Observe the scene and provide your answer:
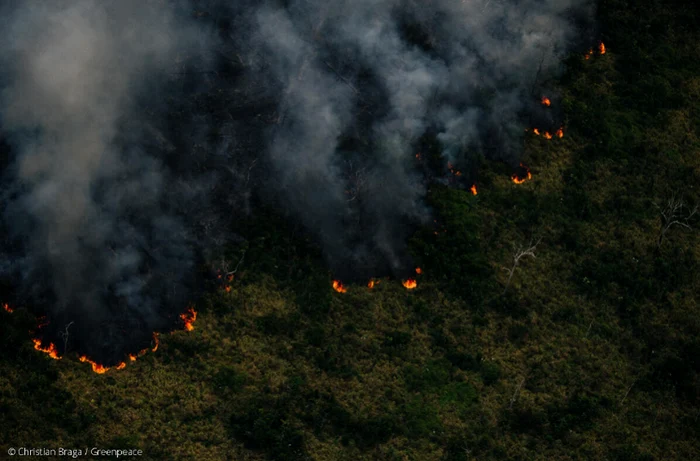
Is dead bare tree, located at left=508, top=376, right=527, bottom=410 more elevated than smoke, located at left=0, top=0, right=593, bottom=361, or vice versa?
smoke, located at left=0, top=0, right=593, bottom=361

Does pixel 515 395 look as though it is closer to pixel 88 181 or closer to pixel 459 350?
pixel 459 350

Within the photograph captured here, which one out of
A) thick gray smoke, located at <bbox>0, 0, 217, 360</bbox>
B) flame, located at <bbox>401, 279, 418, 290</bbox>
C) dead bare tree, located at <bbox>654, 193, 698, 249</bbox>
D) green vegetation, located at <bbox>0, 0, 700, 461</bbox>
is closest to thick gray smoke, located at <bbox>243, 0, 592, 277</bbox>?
flame, located at <bbox>401, 279, 418, 290</bbox>

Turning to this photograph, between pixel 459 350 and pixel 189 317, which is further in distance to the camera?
pixel 459 350

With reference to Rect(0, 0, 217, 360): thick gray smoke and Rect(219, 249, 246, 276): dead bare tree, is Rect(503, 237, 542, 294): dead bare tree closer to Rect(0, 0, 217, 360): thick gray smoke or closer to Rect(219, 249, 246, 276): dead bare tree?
Rect(219, 249, 246, 276): dead bare tree

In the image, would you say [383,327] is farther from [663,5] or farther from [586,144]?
[663,5]

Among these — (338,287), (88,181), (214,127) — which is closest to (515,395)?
(338,287)

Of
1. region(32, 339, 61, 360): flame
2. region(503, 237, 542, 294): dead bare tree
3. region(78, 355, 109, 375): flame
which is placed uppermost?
region(503, 237, 542, 294): dead bare tree
